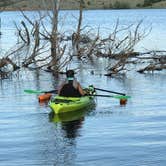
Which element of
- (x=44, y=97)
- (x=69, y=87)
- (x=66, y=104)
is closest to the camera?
(x=66, y=104)

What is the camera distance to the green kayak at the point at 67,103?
82.4ft

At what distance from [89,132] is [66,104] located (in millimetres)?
3525

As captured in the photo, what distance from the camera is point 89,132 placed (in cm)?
2205

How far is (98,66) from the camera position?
45594 millimetres

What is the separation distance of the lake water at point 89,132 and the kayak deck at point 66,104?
0.96 feet

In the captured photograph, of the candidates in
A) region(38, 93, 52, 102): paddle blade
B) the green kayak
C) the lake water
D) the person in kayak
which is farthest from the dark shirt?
region(38, 93, 52, 102): paddle blade

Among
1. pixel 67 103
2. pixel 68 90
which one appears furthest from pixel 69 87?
pixel 67 103

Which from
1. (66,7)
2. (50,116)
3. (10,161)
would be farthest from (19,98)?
(66,7)

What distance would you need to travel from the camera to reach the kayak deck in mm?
25125

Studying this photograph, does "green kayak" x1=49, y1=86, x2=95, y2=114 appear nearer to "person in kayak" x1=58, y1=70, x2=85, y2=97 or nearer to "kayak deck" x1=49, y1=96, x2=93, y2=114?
"kayak deck" x1=49, y1=96, x2=93, y2=114

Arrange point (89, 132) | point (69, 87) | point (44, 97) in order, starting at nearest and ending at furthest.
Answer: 1. point (89, 132)
2. point (69, 87)
3. point (44, 97)

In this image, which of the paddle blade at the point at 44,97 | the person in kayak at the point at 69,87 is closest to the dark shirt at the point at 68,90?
the person in kayak at the point at 69,87

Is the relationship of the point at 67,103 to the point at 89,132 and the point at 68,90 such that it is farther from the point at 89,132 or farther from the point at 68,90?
the point at 89,132

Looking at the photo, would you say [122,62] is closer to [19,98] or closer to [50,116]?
[19,98]
